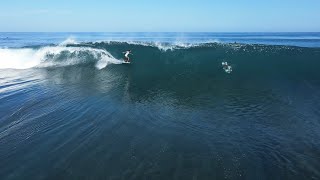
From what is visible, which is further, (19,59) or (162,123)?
(19,59)

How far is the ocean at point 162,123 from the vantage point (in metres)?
8.14

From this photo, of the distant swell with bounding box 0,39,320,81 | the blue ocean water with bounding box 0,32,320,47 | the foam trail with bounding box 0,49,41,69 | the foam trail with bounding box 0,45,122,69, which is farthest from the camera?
the blue ocean water with bounding box 0,32,320,47

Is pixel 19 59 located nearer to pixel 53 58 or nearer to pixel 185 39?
pixel 53 58

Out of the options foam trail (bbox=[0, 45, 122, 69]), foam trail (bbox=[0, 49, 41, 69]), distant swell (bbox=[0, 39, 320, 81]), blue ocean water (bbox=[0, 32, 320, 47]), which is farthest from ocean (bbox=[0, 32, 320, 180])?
blue ocean water (bbox=[0, 32, 320, 47])

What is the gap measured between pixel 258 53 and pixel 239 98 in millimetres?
16251

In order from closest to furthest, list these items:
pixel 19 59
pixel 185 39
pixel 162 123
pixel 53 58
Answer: pixel 162 123 < pixel 53 58 < pixel 19 59 < pixel 185 39

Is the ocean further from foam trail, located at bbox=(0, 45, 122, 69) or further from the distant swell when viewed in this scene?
foam trail, located at bbox=(0, 45, 122, 69)

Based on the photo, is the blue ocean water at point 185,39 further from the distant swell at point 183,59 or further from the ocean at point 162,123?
the ocean at point 162,123

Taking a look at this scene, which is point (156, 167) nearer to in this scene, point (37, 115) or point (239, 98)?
point (37, 115)

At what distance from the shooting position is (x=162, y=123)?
1152cm

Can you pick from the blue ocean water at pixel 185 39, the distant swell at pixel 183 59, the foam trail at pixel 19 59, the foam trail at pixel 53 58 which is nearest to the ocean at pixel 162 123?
the distant swell at pixel 183 59

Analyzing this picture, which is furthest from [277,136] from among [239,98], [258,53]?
[258,53]

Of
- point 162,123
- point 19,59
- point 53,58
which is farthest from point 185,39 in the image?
point 162,123

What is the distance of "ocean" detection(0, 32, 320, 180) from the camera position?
26.7ft
